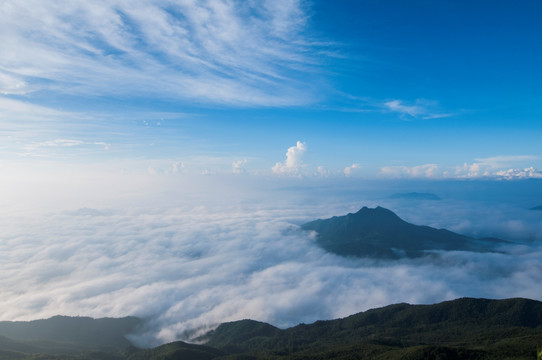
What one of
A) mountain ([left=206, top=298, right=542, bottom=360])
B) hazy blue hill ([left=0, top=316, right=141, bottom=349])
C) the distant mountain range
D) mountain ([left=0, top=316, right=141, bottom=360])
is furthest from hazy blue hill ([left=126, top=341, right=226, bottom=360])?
hazy blue hill ([left=0, top=316, right=141, bottom=349])

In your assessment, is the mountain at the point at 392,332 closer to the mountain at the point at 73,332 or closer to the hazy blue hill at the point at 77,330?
the mountain at the point at 73,332

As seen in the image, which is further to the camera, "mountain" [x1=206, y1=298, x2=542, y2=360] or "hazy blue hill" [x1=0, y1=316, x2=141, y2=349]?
"hazy blue hill" [x1=0, y1=316, x2=141, y2=349]

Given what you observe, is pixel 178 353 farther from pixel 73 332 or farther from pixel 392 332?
pixel 73 332

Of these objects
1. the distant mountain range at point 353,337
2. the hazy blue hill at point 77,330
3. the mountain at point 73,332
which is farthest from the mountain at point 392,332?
the hazy blue hill at point 77,330

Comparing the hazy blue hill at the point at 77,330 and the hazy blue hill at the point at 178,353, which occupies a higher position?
the hazy blue hill at the point at 178,353

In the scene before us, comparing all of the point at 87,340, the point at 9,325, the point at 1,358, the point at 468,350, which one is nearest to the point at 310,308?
the point at 468,350

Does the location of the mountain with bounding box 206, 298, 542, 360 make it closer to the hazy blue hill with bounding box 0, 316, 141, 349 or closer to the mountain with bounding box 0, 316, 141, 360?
the mountain with bounding box 0, 316, 141, 360

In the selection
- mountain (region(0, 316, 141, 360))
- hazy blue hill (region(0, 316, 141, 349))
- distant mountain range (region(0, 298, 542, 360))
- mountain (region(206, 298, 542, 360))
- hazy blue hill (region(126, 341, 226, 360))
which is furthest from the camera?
hazy blue hill (region(0, 316, 141, 349))

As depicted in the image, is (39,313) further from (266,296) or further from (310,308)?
(310,308)

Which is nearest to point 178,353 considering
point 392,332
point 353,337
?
point 353,337
